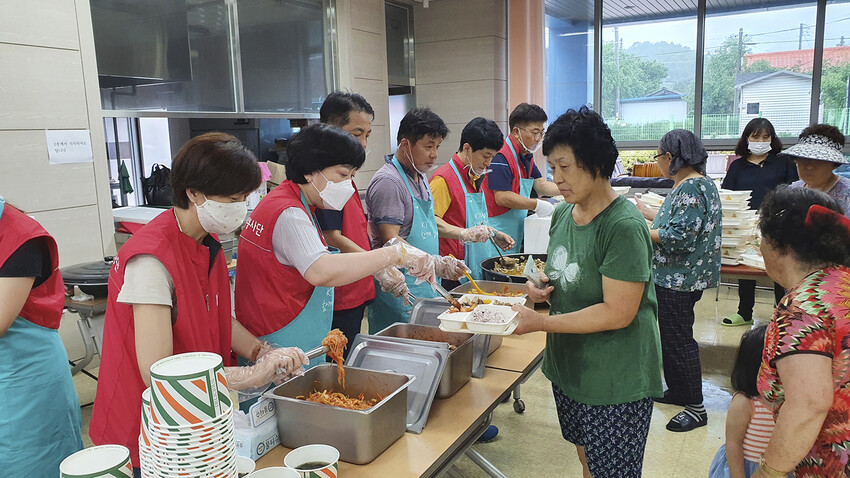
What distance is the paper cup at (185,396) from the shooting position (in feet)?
2.72

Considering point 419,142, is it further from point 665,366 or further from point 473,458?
point 665,366

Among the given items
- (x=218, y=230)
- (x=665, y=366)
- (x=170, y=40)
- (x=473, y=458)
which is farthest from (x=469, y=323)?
(x=170, y=40)

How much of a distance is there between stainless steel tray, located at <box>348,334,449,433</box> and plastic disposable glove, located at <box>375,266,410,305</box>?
43cm

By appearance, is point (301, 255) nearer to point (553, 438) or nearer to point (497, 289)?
point (497, 289)

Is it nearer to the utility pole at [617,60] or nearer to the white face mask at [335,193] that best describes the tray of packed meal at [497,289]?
the white face mask at [335,193]

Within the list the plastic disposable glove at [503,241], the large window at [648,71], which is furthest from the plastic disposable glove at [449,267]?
the large window at [648,71]

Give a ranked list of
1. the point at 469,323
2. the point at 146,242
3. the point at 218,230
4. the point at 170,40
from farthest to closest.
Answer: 1. the point at 170,40
2. the point at 469,323
3. the point at 218,230
4. the point at 146,242

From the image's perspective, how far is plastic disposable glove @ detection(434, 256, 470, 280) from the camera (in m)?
2.17

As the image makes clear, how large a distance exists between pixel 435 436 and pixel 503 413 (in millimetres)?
1905

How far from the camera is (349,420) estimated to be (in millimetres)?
1254

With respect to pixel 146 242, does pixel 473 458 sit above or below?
below

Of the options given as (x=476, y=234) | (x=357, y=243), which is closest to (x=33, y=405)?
(x=357, y=243)

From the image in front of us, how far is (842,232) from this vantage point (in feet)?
4.18

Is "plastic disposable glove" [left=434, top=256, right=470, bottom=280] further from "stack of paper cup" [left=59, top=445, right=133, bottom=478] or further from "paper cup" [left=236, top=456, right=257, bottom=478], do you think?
"stack of paper cup" [left=59, top=445, right=133, bottom=478]
